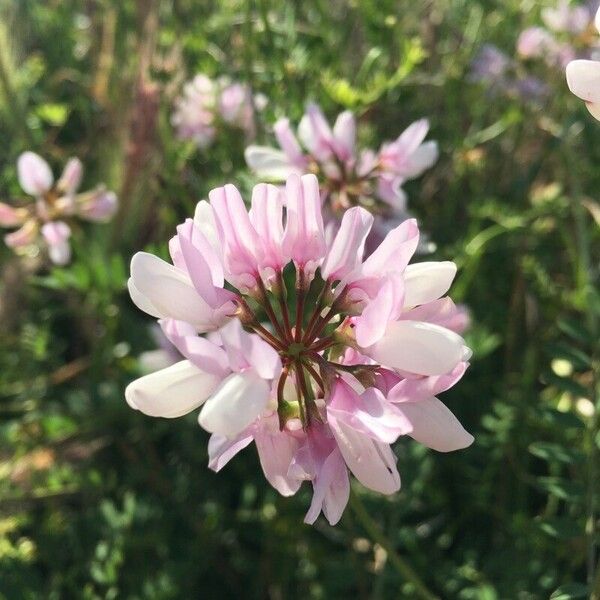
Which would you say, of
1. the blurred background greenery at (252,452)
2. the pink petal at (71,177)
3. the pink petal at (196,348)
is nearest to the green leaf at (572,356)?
the blurred background greenery at (252,452)

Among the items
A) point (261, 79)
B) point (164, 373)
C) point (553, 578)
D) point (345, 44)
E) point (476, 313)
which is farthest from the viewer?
point (345, 44)

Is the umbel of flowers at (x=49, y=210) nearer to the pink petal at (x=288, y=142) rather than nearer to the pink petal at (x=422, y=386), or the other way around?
the pink petal at (x=288, y=142)

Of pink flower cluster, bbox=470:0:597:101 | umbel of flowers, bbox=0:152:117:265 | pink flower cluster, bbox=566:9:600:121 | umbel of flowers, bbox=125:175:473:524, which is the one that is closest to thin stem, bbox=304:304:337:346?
umbel of flowers, bbox=125:175:473:524

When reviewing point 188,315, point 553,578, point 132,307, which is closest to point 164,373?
point 188,315

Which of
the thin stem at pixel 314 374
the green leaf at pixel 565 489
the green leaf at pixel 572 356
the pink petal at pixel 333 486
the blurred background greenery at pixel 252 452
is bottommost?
the blurred background greenery at pixel 252 452

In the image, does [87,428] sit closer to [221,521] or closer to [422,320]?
[221,521]

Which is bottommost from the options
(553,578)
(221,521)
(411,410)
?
(221,521)

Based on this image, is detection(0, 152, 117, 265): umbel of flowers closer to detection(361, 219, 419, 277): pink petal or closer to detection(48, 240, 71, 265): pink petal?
detection(48, 240, 71, 265): pink petal
